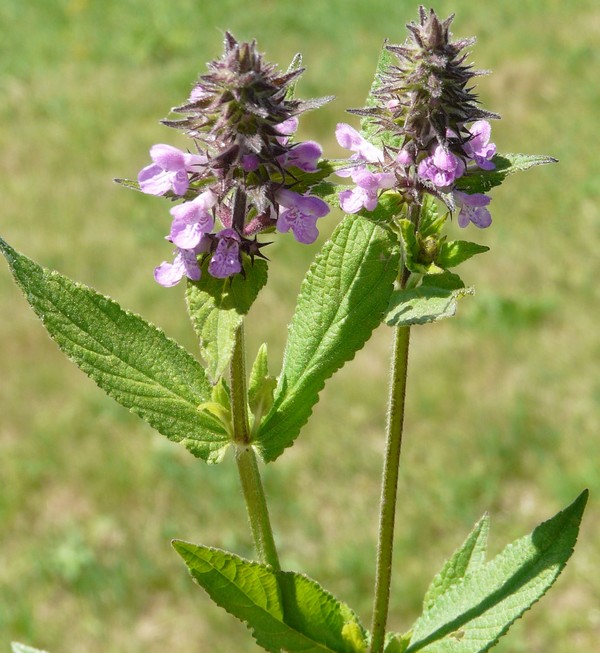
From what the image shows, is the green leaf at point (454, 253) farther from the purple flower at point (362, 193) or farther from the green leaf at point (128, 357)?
the green leaf at point (128, 357)

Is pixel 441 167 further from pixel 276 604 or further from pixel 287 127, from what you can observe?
pixel 276 604

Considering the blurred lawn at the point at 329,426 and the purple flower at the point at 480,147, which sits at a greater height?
the blurred lawn at the point at 329,426

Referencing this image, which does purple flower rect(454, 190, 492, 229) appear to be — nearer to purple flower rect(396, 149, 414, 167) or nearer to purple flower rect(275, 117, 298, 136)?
purple flower rect(396, 149, 414, 167)

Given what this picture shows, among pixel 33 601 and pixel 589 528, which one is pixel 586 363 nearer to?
pixel 589 528

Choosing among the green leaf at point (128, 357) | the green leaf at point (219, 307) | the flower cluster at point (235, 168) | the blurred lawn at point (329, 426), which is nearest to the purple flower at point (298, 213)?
the flower cluster at point (235, 168)

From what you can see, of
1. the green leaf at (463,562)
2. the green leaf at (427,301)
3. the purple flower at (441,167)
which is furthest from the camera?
the green leaf at (463,562)

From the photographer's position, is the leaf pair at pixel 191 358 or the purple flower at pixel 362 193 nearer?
the purple flower at pixel 362 193
